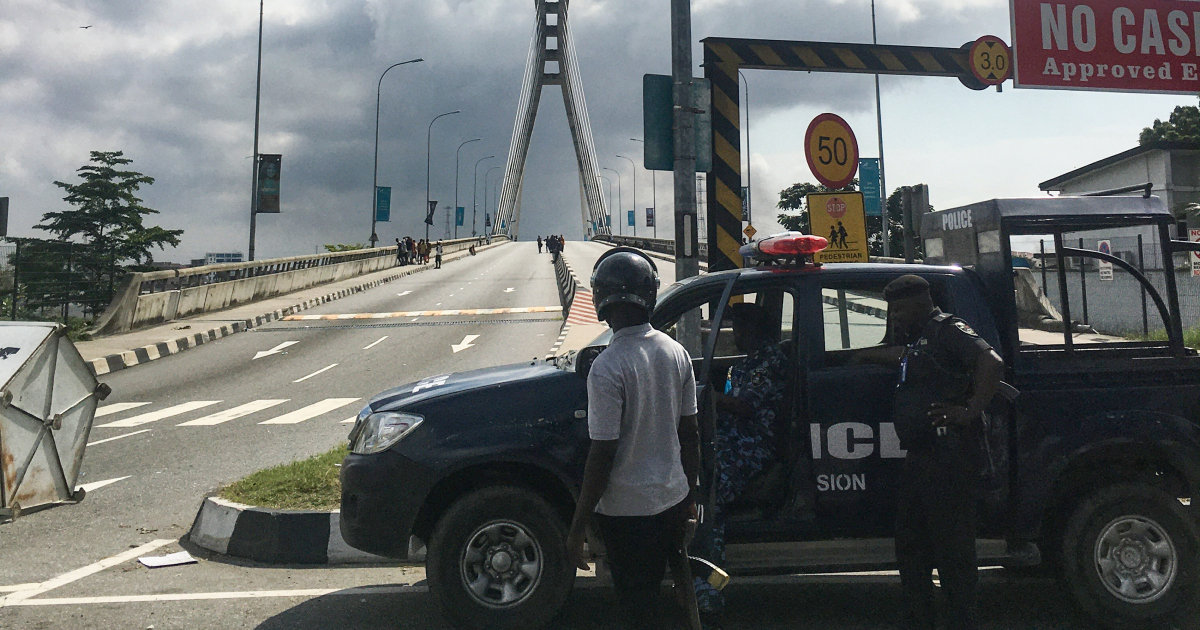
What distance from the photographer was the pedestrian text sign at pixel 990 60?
388 inches

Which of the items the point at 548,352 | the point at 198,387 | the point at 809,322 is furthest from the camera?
the point at 548,352

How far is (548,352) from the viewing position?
17.1 metres

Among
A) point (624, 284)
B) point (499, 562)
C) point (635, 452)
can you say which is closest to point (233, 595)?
point (499, 562)

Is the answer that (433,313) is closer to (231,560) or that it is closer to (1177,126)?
(231,560)

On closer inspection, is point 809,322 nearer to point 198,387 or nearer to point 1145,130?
point 198,387

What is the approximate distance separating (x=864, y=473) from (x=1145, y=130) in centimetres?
5605

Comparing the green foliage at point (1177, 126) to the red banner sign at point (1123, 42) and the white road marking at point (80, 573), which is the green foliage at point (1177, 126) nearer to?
the red banner sign at point (1123, 42)

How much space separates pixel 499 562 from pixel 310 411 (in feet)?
29.9

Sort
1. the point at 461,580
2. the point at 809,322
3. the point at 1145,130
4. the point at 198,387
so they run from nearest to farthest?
the point at 461,580
the point at 809,322
the point at 198,387
the point at 1145,130

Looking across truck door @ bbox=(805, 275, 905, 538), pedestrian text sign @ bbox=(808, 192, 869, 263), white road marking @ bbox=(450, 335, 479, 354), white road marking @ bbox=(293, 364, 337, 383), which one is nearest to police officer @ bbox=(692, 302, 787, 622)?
truck door @ bbox=(805, 275, 905, 538)

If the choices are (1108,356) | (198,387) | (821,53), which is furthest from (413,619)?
(198,387)

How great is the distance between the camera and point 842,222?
8.80 meters

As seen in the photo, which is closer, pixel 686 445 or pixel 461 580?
pixel 686 445

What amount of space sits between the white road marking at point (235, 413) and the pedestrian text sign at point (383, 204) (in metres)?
35.6
